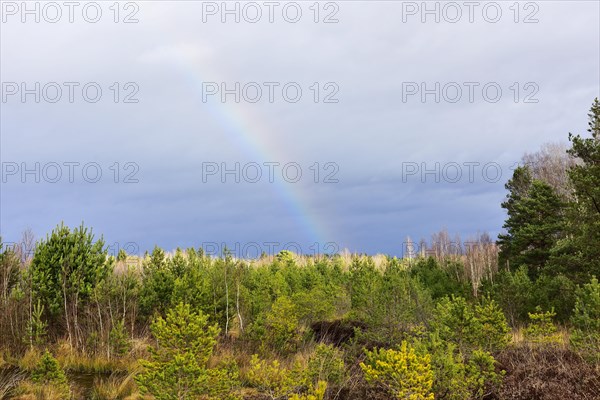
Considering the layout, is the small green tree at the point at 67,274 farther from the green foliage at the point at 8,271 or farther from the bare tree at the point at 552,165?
the bare tree at the point at 552,165

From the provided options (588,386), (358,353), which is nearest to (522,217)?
(358,353)

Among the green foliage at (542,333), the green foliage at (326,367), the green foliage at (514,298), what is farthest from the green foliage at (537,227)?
the green foliage at (326,367)

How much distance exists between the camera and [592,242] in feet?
47.3

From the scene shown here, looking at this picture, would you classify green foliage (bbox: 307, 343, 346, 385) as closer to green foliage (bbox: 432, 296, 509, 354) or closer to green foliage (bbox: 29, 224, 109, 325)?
green foliage (bbox: 432, 296, 509, 354)

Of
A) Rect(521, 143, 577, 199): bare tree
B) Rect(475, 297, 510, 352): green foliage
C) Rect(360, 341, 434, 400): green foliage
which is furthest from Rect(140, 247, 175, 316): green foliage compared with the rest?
Rect(521, 143, 577, 199): bare tree

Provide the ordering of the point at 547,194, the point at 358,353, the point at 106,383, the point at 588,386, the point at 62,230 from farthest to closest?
the point at 547,194 < the point at 62,230 < the point at 358,353 < the point at 106,383 < the point at 588,386

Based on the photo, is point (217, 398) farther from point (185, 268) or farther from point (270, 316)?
point (185, 268)

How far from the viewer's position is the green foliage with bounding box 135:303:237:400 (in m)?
6.73

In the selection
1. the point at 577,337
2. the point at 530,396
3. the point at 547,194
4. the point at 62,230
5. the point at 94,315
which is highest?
the point at 547,194

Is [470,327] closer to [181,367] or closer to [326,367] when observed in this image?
[326,367]

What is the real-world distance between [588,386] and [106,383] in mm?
8557

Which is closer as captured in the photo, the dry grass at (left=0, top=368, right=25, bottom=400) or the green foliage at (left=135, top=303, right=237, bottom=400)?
the green foliage at (left=135, top=303, right=237, bottom=400)

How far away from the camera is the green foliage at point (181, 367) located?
Answer: 265 inches

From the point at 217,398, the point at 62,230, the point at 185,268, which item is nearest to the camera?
the point at 217,398
